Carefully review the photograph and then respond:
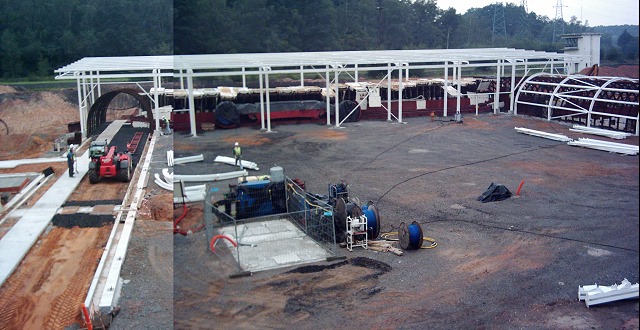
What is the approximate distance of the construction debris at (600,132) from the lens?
21.5 metres

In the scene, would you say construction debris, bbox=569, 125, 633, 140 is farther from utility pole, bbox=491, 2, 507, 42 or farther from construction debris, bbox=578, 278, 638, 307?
utility pole, bbox=491, 2, 507, 42

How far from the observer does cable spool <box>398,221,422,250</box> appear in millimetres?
11484

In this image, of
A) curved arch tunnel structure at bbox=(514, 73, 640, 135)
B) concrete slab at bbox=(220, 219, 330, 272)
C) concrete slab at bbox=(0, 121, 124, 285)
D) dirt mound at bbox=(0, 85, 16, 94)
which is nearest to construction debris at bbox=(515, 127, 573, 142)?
curved arch tunnel structure at bbox=(514, 73, 640, 135)

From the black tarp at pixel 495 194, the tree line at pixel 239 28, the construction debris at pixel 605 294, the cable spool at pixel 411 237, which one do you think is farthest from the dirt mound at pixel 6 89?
the construction debris at pixel 605 294

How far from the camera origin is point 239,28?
49.7m

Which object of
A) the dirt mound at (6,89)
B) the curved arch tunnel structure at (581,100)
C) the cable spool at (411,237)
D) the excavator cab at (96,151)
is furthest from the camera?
the dirt mound at (6,89)

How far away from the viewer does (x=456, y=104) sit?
3083cm

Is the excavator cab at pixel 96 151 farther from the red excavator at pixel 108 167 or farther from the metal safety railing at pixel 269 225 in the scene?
the metal safety railing at pixel 269 225

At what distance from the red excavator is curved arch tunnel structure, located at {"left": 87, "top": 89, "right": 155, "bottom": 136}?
7477 mm

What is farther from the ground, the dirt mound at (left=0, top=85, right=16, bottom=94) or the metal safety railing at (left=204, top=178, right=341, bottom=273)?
the dirt mound at (left=0, top=85, right=16, bottom=94)

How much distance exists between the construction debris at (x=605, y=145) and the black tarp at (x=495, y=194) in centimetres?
664

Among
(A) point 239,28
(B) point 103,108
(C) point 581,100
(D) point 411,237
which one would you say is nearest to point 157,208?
(D) point 411,237

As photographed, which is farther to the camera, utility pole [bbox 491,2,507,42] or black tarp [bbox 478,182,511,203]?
utility pole [bbox 491,2,507,42]

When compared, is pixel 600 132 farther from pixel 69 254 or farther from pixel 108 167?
pixel 69 254
